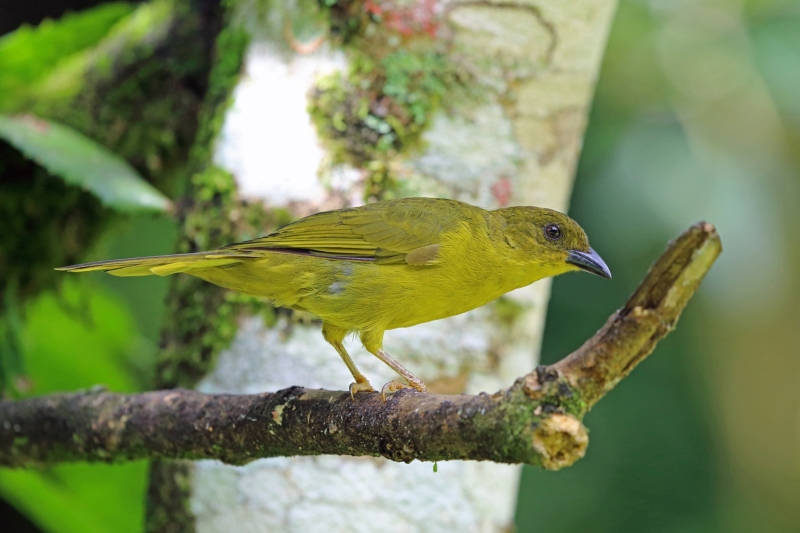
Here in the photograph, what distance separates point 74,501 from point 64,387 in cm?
70

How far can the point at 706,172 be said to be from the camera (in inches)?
201

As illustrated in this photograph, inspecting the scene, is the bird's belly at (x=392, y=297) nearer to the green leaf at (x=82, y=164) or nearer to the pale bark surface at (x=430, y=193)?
the pale bark surface at (x=430, y=193)

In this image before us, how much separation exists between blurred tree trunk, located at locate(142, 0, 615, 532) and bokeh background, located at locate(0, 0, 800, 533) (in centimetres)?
174

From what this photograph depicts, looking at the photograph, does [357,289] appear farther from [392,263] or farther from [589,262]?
[589,262]

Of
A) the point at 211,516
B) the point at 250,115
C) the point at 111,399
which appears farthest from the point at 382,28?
the point at 211,516

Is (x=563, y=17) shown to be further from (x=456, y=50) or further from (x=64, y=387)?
(x=64, y=387)

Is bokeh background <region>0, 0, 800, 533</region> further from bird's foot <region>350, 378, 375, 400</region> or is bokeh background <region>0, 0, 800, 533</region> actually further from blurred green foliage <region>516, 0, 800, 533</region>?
bird's foot <region>350, 378, 375, 400</region>

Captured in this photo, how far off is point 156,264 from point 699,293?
3.76m

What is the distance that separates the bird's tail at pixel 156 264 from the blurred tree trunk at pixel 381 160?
471mm

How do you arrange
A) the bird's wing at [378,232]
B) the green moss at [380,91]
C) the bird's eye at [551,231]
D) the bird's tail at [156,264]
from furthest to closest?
the green moss at [380,91]
the bird's eye at [551,231]
the bird's wing at [378,232]
the bird's tail at [156,264]

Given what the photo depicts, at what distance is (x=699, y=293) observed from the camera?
5.27m

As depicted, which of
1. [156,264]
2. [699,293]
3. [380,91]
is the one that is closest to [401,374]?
[156,264]

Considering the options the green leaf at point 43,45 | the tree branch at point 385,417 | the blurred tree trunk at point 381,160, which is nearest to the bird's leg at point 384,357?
the blurred tree trunk at point 381,160

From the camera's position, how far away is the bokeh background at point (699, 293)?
16.4 ft
